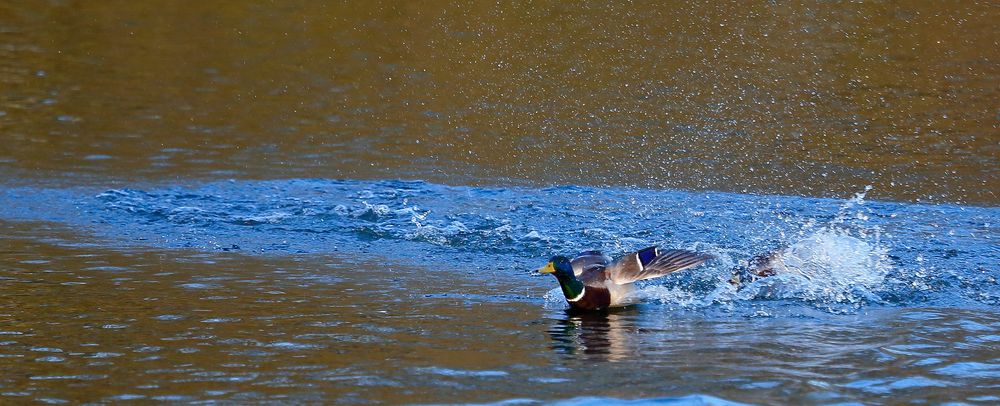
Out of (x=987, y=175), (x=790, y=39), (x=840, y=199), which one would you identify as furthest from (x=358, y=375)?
(x=790, y=39)

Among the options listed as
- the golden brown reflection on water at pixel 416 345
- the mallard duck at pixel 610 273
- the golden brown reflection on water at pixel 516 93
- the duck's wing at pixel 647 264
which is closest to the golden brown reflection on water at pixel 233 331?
the golden brown reflection on water at pixel 416 345

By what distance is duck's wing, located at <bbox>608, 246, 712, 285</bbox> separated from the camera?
23.8ft

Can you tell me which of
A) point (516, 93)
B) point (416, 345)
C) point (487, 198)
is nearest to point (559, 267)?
point (416, 345)

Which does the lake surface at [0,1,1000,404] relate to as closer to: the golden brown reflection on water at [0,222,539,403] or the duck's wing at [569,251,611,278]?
the golden brown reflection on water at [0,222,539,403]

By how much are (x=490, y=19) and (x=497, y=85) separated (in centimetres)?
427

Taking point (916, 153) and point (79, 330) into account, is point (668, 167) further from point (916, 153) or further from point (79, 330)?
point (79, 330)

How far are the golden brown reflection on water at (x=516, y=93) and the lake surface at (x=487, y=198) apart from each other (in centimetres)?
8

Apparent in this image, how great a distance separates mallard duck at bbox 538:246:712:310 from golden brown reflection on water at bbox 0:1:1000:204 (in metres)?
4.95

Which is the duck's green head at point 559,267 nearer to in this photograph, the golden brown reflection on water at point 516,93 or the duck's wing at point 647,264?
the duck's wing at point 647,264

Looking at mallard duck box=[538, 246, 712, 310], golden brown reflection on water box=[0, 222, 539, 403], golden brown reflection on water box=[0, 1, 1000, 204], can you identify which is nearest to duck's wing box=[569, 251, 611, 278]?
mallard duck box=[538, 246, 712, 310]

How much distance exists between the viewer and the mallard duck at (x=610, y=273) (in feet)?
23.2

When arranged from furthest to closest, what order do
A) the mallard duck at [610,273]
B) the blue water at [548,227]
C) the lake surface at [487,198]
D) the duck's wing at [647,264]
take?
the blue water at [548,227]
the duck's wing at [647,264]
the mallard duck at [610,273]
the lake surface at [487,198]

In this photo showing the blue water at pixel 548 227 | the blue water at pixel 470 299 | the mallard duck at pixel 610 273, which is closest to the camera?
the blue water at pixel 470 299

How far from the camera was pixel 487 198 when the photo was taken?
442 inches
